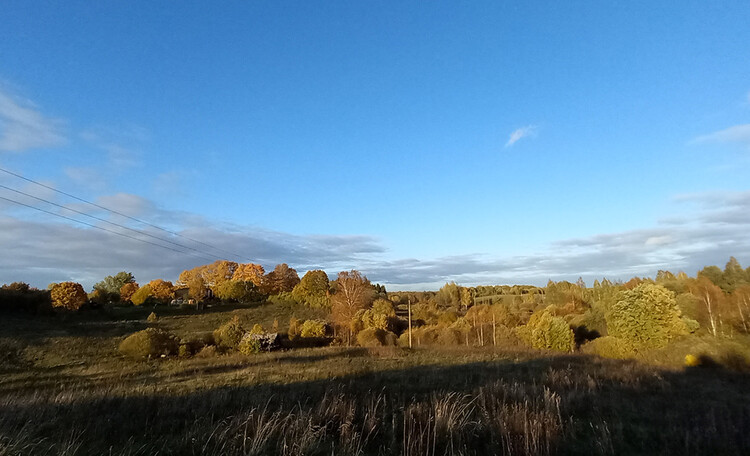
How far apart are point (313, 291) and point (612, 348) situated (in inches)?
2227

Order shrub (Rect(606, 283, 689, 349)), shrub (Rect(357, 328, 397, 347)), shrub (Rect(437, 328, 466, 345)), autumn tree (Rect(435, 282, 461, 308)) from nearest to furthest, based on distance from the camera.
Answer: shrub (Rect(606, 283, 689, 349)) < shrub (Rect(357, 328, 397, 347)) < shrub (Rect(437, 328, 466, 345)) < autumn tree (Rect(435, 282, 461, 308))

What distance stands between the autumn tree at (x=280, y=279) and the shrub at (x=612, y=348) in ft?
259

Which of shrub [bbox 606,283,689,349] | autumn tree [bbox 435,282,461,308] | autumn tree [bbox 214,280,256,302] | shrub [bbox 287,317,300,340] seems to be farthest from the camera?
autumn tree [bbox 435,282,461,308]

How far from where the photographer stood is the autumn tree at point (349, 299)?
5550 cm

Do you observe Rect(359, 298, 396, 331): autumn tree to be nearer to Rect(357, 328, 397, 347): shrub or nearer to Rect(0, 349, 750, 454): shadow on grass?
Rect(357, 328, 397, 347): shrub

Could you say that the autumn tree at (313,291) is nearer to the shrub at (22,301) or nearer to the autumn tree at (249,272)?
the autumn tree at (249,272)

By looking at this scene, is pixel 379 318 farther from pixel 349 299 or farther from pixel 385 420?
pixel 385 420

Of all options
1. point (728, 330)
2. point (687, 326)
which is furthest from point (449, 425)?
point (728, 330)

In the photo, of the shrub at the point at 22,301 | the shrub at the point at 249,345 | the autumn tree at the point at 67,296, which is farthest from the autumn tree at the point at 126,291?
the shrub at the point at 249,345

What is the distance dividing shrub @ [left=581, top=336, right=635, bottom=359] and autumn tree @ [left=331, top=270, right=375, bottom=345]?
31.0 metres

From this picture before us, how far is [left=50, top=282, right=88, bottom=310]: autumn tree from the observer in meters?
61.3

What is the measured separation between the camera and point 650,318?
110 feet

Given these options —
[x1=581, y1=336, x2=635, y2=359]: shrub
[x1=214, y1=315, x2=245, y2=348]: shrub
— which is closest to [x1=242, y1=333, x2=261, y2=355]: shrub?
[x1=214, y1=315, x2=245, y2=348]: shrub

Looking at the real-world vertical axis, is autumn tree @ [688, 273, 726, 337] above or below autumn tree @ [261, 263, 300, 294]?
below
